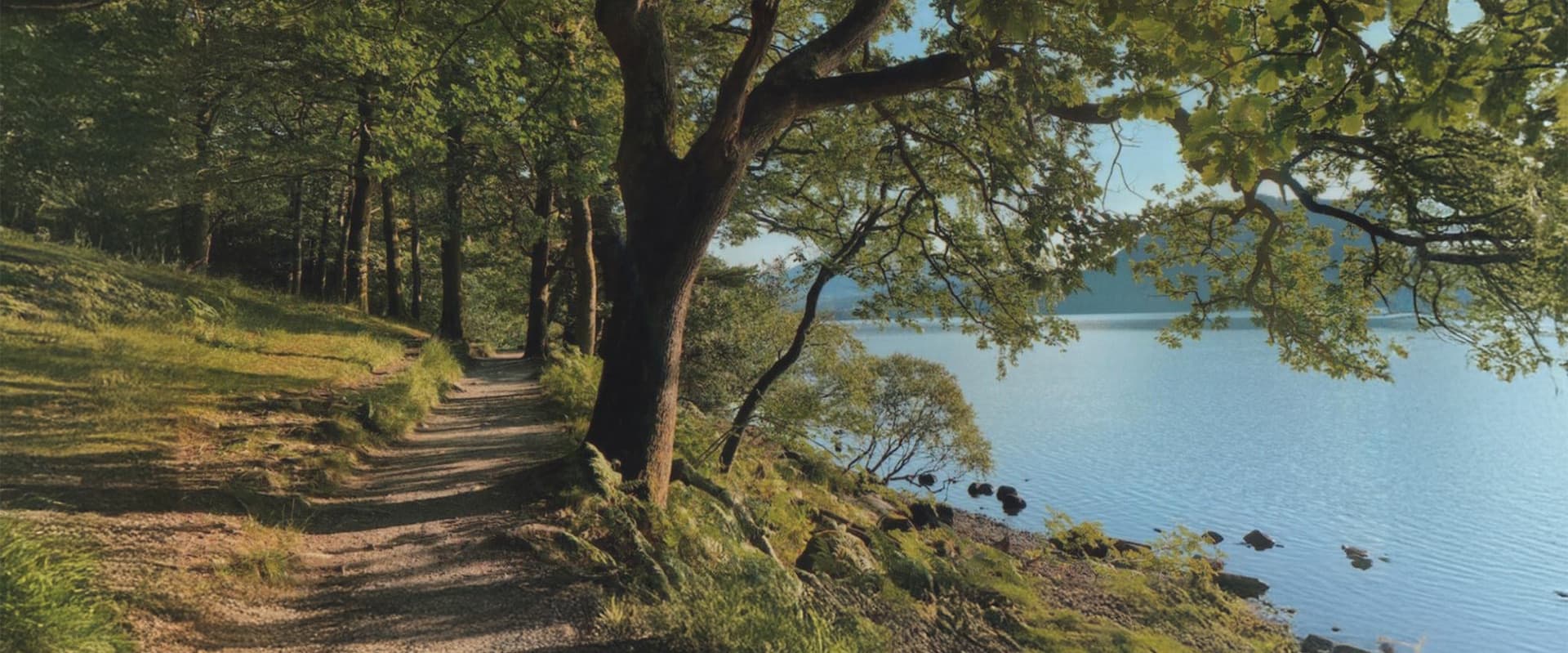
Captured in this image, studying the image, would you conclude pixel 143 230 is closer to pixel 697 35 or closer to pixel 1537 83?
pixel 697 35

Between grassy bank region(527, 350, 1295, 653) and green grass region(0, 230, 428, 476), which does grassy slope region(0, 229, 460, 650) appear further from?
grassy bank region(527, 350, 1295, 653)

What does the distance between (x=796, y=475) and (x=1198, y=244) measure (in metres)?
8.62

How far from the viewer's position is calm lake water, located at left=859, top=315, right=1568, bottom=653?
16.0 m

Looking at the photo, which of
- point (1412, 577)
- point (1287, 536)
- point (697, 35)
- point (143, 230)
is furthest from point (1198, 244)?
point (143, 230)

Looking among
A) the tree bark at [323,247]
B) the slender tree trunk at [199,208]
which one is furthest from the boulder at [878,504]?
the tree bark at [323,247]

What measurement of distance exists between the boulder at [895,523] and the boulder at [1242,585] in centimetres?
798

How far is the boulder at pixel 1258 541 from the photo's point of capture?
19.7 metres

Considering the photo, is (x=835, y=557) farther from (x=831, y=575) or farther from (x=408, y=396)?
(x=408, y=396)

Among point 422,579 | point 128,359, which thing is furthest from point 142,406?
point 422,579

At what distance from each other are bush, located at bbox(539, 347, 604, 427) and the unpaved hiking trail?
2.45 metres

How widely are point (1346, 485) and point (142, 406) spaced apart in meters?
33.0

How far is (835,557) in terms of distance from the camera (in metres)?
8.16

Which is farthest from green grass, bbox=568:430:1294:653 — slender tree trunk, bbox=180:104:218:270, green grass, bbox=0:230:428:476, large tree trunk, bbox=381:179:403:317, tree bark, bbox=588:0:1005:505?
large tree trunk, bbox=381:179:403:317

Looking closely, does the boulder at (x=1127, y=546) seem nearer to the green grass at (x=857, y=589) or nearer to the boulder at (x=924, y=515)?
the green grass at (x=857, y=589)
